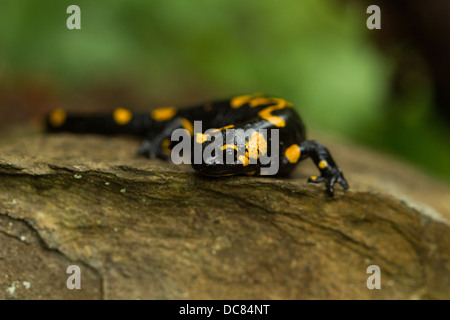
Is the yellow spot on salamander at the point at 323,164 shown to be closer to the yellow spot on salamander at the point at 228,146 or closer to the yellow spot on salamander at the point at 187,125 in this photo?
the yellow spot on salamander at the point at 228,146

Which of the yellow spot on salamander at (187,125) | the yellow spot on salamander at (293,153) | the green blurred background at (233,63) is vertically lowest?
the yellow spot on salamander at (293,153)

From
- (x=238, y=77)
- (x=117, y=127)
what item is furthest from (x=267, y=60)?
(x=117, y=127)

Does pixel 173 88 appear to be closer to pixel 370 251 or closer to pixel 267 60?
pixel 267 60

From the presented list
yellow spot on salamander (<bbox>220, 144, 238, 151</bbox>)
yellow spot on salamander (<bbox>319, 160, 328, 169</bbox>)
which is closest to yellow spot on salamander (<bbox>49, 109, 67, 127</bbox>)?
yellow spot on salamander (<bbox>220, 144, 238, 151</bbox>)

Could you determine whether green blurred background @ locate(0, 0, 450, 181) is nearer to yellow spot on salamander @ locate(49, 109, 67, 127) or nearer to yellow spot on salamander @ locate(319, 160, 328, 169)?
yellow spot on salamander @ locate(49, 109, 67, 127)

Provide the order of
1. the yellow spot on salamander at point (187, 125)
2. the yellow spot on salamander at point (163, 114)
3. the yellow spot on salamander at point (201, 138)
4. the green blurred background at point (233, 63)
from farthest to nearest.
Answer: the green blurred background at point (233, 63), the yellow spot on salamander at point (163, 114), the yellow spot on salamander at point (187, 125), the yellow spot on salamander at point (201, 138)

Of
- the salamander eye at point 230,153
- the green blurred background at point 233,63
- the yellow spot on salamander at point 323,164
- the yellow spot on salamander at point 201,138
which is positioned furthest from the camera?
the green blurred background at point 233,63

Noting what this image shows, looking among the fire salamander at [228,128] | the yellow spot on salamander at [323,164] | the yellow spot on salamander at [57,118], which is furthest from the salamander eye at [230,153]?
the yellow spot on salamander at [57,118]

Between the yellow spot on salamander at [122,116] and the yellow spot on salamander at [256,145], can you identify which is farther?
the yellow spot on salamander at [122,116]

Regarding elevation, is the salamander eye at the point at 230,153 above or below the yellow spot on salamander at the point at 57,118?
below
